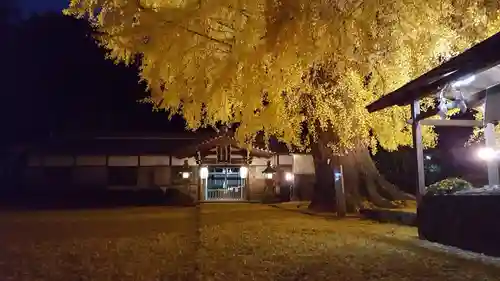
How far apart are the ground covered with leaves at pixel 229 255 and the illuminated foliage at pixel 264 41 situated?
2.98 meters

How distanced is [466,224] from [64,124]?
29.7 meters

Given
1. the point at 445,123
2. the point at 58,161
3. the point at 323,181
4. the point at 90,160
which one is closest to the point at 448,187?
the point at 445,123

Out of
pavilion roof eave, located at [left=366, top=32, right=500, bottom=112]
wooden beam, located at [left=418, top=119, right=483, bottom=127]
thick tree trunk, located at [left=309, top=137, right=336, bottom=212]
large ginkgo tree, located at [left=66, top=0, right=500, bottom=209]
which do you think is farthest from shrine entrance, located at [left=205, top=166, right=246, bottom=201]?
wooden beam, located at [left=418, top=119, right=483, bottom=127]

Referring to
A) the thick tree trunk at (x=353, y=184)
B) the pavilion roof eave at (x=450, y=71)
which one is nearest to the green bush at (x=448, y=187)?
the pavilion roof eave at (x=450, y=71)

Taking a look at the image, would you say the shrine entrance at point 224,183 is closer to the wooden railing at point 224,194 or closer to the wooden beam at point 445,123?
the wooden railing at point 224,194

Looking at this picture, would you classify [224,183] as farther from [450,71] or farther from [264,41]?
[450,71]

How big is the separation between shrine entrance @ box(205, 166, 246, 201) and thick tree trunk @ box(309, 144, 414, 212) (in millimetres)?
10887

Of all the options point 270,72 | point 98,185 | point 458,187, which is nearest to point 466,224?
point 458,187

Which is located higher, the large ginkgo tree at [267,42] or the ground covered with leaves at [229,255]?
the large ginkgo tree at [267,42]

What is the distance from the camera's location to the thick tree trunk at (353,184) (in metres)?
19.2

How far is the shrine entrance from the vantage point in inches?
1221

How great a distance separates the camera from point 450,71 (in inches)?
343

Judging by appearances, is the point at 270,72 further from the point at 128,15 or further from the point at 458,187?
the point at 458,187

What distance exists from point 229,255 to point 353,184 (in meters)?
11.7
